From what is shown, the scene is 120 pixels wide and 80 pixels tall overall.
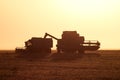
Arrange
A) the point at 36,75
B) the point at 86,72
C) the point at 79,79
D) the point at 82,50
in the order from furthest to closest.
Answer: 1. the point at 82,50
2. the point at 86,72
3. the point at 36,75
4. the point at 79,79

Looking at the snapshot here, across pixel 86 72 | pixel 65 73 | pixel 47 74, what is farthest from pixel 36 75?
pixel 86 72

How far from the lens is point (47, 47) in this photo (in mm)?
59375

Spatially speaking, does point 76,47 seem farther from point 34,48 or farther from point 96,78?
point 96,78

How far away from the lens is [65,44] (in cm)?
5794

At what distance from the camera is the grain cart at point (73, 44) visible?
57.6 metres

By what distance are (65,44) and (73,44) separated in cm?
157

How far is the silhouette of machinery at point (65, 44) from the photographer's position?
2272 inches

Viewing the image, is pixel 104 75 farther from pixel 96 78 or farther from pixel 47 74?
pixel 47 74

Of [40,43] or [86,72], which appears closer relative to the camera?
[86,72]

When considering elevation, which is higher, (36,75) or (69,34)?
(69,34)

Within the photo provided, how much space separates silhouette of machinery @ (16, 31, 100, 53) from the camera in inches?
2272

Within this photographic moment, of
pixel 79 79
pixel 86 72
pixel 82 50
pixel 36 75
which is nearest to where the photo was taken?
pixel 79 79

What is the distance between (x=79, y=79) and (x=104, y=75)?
12.0ft

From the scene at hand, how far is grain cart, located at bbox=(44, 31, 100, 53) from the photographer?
5762 cm
